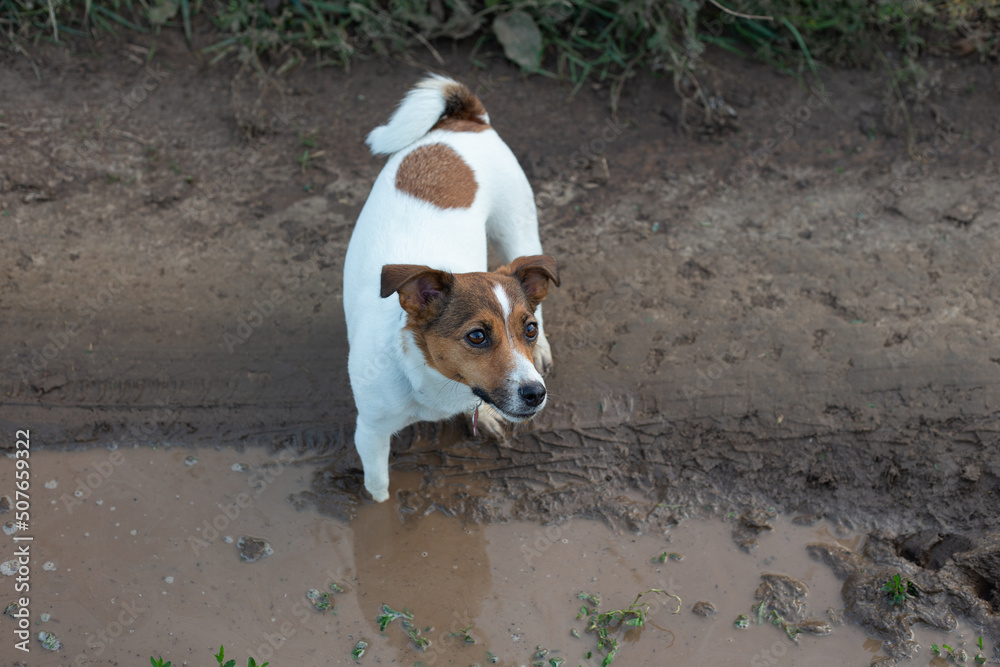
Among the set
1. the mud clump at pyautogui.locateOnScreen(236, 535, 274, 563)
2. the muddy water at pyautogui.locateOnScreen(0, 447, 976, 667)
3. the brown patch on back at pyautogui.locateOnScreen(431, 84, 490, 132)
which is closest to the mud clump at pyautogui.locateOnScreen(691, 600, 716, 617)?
the muddy water at pyautogui.locateOnScreen(0, 447, 976, 667)

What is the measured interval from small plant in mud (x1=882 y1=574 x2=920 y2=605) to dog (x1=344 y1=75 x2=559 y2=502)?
2.05 metres

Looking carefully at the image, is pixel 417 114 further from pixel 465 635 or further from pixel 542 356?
pixel 465 635

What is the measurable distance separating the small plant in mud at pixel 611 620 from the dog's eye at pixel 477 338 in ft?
5.00

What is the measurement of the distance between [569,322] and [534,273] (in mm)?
1457

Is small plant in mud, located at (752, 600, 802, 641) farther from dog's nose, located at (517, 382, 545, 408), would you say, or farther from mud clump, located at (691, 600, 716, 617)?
dog's nose, located at (517, 382, 545, 408)

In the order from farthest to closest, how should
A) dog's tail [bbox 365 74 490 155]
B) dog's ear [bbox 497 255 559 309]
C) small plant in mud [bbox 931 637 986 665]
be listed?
1. dog's tail [bbox 365 74 490 155]
2. small plant in mud [bbox 931 637 986 665]
3. dog's ear [bbox 497 255 559 309]

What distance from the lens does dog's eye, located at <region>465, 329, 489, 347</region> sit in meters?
3.00

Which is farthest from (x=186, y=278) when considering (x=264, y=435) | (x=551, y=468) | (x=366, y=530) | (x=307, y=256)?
(x=551, y=468)

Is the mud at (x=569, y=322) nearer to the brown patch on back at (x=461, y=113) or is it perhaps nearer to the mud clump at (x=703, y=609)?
the mud clump at (x=703, y=609)

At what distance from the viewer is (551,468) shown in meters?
4.18

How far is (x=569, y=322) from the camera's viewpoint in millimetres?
4715

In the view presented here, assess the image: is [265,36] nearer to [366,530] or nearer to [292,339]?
[292,339]

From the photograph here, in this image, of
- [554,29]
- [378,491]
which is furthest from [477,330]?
[554,29]

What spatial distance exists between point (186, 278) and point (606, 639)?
3386mm
